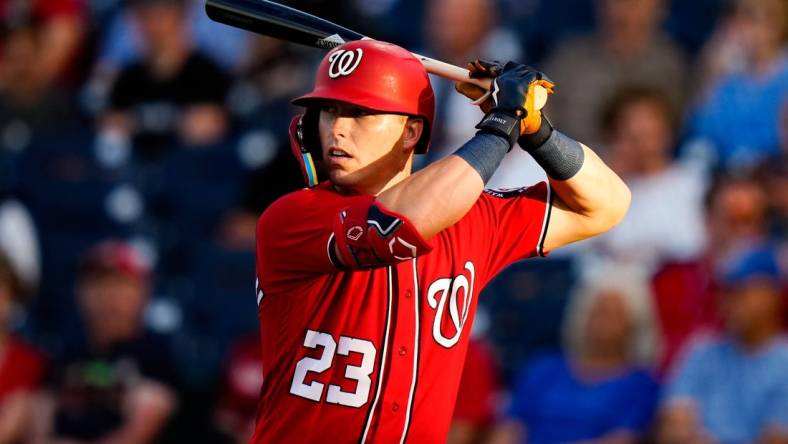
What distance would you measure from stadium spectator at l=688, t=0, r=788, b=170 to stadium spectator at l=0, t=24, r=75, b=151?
441 centimetres

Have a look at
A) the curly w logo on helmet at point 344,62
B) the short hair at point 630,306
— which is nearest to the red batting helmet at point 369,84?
the curly w logo on helmet at point 344,62

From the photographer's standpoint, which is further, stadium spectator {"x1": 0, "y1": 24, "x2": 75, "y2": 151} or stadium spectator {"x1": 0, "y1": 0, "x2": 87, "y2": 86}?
stadium spectator {"x1": 0, "y1": 0, "x2": 87, "y2": 86}

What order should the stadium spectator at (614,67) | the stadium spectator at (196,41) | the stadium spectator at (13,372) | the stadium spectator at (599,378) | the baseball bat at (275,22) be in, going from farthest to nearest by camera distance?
the stadium spectator at (196,41) < the stadium spectator at (614,67) < the stadium spectator at (13,372) < the stadium spectator at (599,378) < the baseball bat at (275,22)

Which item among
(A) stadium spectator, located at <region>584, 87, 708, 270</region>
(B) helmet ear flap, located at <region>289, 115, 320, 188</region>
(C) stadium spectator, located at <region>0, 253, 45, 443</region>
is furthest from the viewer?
(C) stadium spectator, located at <region>0, 253, 45, 443</region>

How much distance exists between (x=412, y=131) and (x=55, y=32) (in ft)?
22.7

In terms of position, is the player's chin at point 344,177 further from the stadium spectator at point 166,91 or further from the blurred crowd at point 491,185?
the stadium spectator at point 166,91

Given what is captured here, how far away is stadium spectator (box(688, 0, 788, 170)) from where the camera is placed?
7352 mm

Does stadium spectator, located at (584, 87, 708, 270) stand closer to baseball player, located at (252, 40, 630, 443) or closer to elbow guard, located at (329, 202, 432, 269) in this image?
baseball player, located at (252, 40, 630, 443)

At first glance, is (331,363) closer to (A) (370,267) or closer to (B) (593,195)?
(A) (370,267)

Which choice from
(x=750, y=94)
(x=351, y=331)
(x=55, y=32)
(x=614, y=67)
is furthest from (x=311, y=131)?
(x=55, y=32)

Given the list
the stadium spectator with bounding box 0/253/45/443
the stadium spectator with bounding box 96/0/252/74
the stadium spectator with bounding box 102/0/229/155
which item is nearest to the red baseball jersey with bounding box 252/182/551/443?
the stadium spectator with bounding box 0/253/45/443

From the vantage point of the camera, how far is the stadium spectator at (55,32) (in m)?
10.2

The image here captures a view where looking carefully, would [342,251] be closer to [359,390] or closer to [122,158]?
[359,390]

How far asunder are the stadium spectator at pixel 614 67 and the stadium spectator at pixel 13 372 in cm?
309
